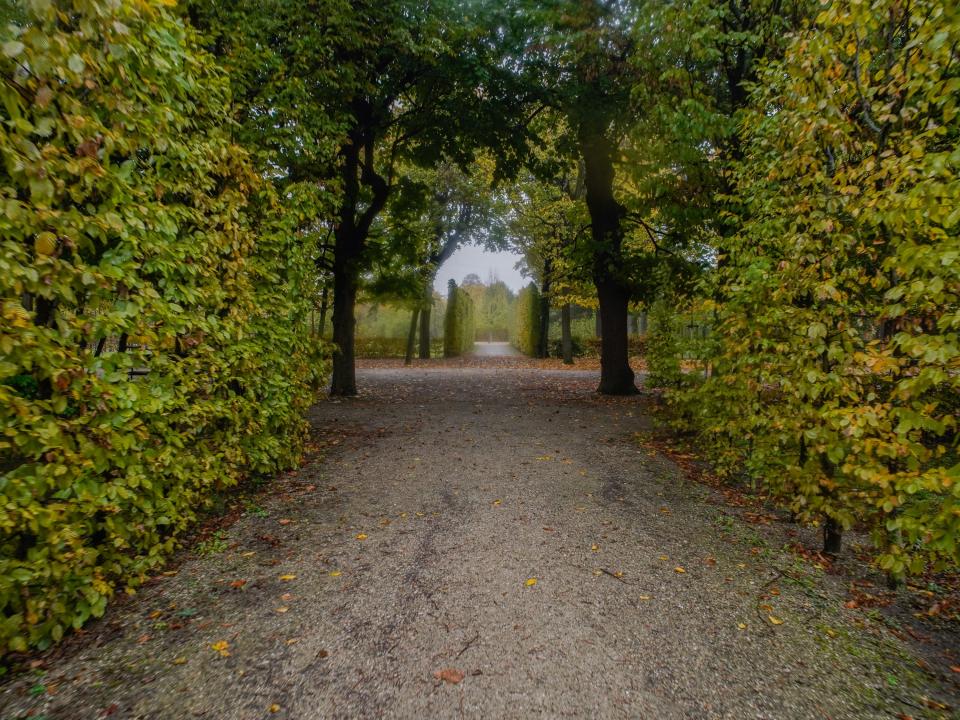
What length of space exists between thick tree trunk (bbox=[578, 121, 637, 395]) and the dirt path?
660cm

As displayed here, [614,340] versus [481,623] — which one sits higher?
[614,340]

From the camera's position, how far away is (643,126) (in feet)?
28.3

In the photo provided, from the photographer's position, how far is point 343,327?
1121cm

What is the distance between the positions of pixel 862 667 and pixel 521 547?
2200 mm

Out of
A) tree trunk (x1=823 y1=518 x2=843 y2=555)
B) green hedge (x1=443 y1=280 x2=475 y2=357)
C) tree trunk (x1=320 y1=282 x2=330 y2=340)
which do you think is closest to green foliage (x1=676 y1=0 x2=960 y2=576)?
tree trunk (x1=823 y1=518 x2=843 y2=555)

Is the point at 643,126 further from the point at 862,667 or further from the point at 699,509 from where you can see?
the point at 862,667

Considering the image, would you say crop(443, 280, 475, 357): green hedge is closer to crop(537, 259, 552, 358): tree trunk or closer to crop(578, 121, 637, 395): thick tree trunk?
crop(537, 259, 552, 358): tree trunk

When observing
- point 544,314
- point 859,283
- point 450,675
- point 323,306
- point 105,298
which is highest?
point 544,314

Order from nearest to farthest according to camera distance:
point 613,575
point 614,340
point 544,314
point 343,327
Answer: point 613,575 < point 343,327 < point 614,340 < point 544,314

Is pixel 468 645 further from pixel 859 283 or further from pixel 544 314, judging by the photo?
pixel 544 314

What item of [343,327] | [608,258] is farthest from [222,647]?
[608,258]

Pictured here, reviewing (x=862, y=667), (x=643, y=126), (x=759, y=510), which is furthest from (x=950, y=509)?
(x=643, y=126)

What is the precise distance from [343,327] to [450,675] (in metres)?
9.46

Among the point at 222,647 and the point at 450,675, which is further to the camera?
the point at 222,647
